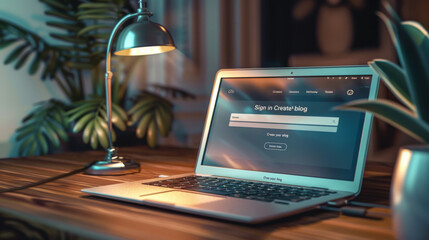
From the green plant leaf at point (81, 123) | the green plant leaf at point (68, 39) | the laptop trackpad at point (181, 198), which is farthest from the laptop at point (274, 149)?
the green plant leaf at point (68, 39)

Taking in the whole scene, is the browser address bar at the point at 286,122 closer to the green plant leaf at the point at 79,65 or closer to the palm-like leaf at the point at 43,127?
the palm-like leaf at the point at 43,127

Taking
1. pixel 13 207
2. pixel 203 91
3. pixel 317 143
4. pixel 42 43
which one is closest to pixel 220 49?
pixel 203 91

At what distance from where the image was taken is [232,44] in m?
2.19

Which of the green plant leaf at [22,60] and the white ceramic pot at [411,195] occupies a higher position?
the green plant leaf at [22,60]

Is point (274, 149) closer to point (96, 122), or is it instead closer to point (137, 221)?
point (137, 221)

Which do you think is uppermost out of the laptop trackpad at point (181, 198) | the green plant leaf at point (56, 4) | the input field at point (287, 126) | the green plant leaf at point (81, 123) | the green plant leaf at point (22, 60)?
the green plant leaf at point (56, 4)

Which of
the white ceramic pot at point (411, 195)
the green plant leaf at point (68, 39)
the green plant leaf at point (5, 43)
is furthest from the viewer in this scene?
the green plant leaf at point (68, 39)

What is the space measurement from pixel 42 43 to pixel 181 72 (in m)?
0.79

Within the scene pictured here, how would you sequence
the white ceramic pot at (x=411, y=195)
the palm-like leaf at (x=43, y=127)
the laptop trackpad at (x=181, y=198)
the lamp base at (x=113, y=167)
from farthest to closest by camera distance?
the palm-like leaf at (x=43, y=127), the lamp base at (x=113, y=167), the laptop trackpad at (x=181, y=198), the white ceramic pot at (x=411, y=195)

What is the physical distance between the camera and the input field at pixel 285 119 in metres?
0.84

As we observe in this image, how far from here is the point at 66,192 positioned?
0.83 meters

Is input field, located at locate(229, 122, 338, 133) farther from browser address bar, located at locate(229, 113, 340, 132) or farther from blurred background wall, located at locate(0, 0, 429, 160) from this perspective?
blurred background wall, located at locate(0, 0, 429, 160)

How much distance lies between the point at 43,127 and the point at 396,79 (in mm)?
1996

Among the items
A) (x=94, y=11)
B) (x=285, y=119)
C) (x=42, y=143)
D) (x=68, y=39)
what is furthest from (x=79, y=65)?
(x=285, y=119)
